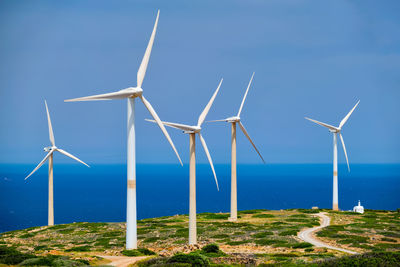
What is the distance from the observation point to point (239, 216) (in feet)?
261

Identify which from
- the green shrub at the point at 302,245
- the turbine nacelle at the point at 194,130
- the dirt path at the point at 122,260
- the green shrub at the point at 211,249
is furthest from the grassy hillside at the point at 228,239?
the turbine nacelle at the point at 194,130

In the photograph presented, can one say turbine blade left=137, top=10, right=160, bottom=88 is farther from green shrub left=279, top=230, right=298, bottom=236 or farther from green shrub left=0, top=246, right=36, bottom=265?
green shrub left=279, top=230, right=298, bottom=236

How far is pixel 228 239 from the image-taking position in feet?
180

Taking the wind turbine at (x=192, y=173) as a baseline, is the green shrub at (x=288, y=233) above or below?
below

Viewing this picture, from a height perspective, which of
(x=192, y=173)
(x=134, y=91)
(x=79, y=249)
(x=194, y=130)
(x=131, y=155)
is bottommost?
(x=79, y=249)

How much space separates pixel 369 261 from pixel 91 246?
31480 millimetres

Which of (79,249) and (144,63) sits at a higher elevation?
(144,63)

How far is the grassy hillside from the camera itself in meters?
42.3

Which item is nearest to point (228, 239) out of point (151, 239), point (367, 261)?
point (151, 239)

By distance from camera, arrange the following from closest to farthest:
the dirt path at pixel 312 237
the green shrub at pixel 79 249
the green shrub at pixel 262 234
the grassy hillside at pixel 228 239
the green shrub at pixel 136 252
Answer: the grassy hillside at pixel 228 239, the green shrub at pixel 136 252, the green shrub at pixel 79 249, the dirt path at pixel 312 237, the green shrub at pixel 262 234

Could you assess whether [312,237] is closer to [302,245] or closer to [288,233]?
[288,233]

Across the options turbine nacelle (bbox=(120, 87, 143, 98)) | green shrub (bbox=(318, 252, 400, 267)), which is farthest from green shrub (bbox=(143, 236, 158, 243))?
green shrub (bbox=(318, 252, 400, 267))

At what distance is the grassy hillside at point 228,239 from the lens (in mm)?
42344

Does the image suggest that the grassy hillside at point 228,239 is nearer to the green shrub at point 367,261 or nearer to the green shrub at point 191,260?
the green shrub at point 367,261
